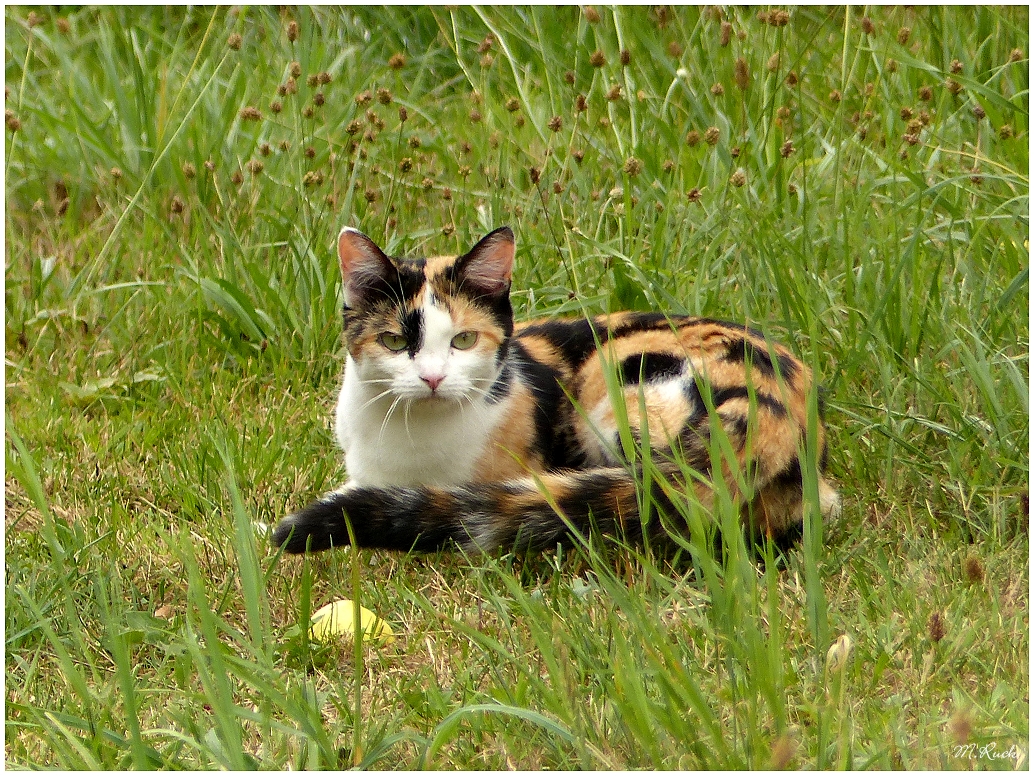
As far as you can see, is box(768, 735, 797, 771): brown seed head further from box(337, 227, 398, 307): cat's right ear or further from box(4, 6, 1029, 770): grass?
box(337, 227, 398, 307): cat's right ear

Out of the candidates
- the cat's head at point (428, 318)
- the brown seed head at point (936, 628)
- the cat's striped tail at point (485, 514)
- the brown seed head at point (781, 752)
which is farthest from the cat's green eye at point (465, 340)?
the brown seed head at point (781, 752)

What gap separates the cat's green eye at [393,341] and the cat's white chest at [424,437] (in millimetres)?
138

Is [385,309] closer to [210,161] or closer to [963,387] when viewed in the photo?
[963,387]

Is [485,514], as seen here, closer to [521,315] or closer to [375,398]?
[375,398]

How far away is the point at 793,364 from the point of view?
2811mm

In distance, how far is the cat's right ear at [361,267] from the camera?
2.71 meters

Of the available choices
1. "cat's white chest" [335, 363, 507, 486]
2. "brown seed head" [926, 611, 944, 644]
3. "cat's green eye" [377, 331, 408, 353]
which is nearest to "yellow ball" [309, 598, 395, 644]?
"cat's white chest" [335, 363, 507, 486]

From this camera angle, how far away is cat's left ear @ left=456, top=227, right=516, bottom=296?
2760mm

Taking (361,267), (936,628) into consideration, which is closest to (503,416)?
(361,267)

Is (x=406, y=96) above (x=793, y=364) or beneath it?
above

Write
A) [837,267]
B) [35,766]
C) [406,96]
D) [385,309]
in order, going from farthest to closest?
[406,96]
[837,267]
[385,309]
[35,766]

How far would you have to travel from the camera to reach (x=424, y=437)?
2.76m

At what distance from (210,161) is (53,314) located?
802 millimetres

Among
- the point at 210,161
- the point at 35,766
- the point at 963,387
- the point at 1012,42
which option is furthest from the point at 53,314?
the point at 1012,42
